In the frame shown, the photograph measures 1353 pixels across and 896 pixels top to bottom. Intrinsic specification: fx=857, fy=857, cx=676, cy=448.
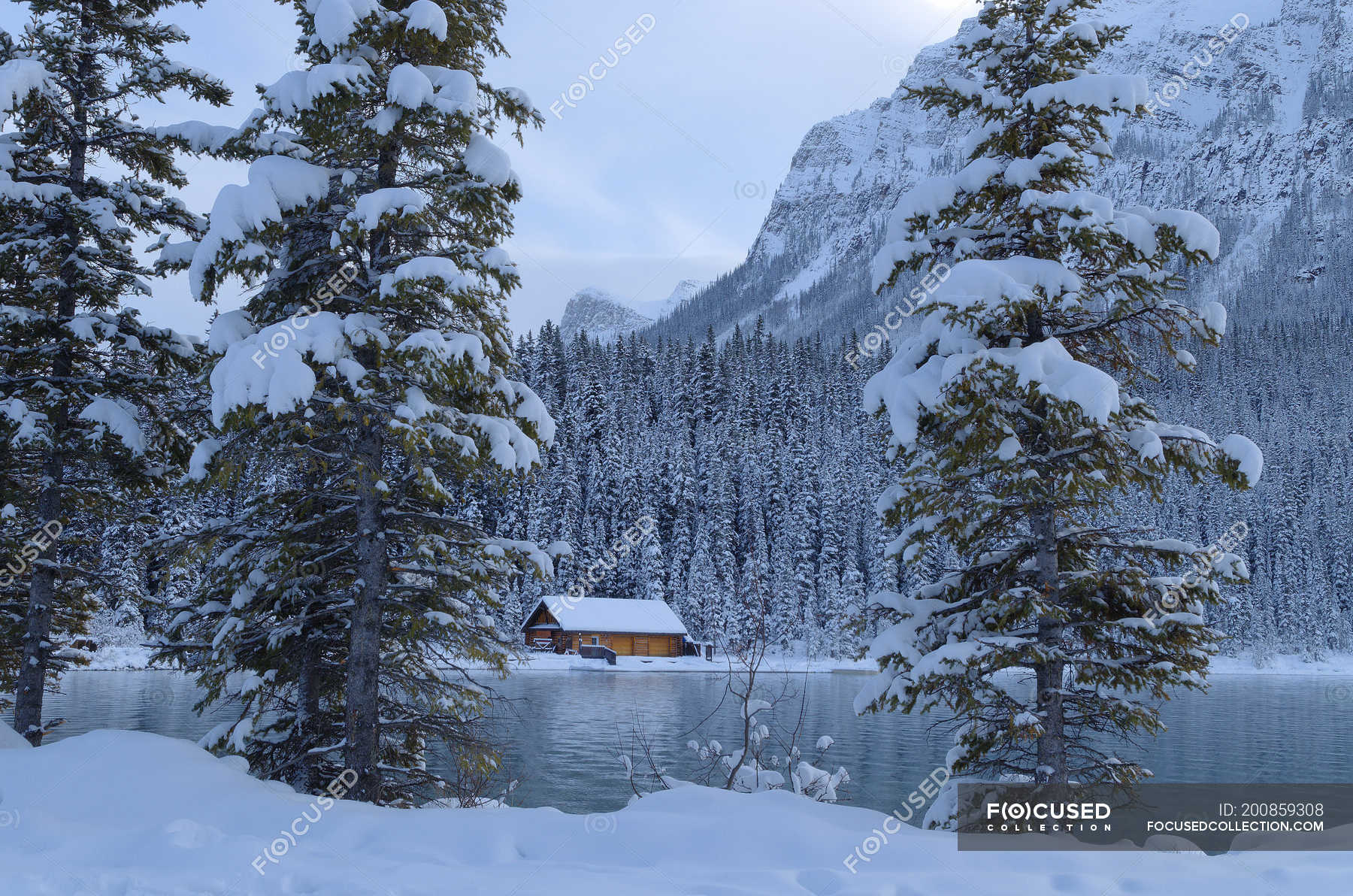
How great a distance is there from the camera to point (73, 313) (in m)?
12.6

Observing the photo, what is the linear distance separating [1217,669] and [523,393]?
7734cm

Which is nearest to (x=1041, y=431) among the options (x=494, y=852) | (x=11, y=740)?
(x=494, y=852)

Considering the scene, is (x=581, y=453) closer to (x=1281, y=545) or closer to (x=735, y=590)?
(x=735, y=590)

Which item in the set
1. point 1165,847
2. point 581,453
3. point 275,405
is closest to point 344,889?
point 275,405

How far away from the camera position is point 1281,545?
8594 centimetres

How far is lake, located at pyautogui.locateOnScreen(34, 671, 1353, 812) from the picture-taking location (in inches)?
A: 918

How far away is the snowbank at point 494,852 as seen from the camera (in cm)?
582

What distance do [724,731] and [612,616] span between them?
37.2 m

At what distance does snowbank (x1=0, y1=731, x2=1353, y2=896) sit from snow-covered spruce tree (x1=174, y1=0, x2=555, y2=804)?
189 cm

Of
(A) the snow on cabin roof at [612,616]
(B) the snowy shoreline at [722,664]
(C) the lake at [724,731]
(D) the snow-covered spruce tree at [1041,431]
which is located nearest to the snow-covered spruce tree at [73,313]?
(C) the lake at [724,731]

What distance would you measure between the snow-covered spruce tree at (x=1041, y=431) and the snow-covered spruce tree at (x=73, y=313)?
994 cm

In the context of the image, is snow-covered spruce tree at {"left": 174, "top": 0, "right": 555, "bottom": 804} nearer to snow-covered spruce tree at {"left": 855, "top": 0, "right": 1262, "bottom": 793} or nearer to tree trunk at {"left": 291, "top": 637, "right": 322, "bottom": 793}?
tree trunk at {"left": 291, "top": 637, "right": 322, "bottom": 793}

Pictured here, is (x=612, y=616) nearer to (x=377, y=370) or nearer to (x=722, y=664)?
(x=722, y=664)

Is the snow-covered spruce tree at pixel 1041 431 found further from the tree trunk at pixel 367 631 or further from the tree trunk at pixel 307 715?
the tree trunk at pixel 307 715
